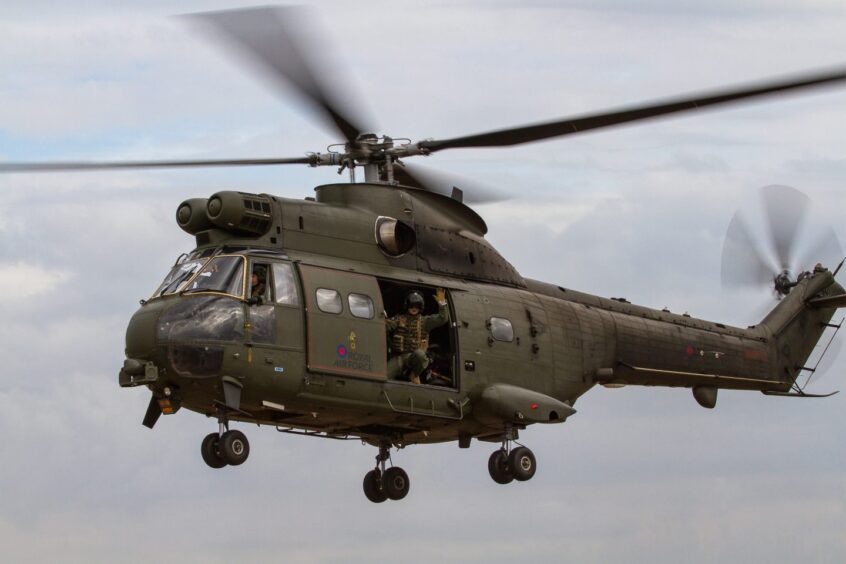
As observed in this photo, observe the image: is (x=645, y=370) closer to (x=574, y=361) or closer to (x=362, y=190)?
(x=574, y=361)

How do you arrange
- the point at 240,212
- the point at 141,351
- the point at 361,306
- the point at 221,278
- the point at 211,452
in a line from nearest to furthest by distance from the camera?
the point at 141,351 < the point at 221,278 < the point at 211,452 < the point at 240,212 < the point at 361,306

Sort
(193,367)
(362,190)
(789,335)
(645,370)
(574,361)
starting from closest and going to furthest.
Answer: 1. (193,367)
2. (362,190)
3. (574,361)
4. (645,370)
5. (789,335)

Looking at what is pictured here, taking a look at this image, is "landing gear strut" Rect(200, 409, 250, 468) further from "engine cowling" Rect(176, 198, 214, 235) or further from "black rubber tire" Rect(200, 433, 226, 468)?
"engine cowling" Rect(176, 198, 214, 235)

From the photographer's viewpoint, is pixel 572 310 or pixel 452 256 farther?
pixel 572 310

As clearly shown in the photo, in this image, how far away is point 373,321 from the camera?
21.1 meters

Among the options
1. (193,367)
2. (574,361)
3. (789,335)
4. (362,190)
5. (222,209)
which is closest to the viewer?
(193,367)

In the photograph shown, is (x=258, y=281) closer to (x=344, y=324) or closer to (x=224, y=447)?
(x=344, y=324)

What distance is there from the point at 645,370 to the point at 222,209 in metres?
9.30

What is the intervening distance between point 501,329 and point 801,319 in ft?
31.4

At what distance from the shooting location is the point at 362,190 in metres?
22.4

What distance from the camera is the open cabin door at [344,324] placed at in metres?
20.4

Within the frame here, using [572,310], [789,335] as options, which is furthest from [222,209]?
[789,335]

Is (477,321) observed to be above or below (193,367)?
above

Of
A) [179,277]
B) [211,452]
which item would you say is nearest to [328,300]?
[179,277]
